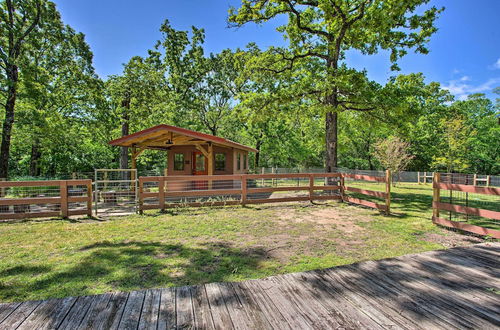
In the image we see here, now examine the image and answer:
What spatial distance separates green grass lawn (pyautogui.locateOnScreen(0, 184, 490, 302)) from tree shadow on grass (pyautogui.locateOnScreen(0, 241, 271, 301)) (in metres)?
0.01

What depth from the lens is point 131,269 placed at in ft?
11.0

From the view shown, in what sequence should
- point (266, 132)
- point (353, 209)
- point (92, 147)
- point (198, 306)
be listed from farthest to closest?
point (266, 132) → point (92, 147) → point (353, 209) → point (198, 306)

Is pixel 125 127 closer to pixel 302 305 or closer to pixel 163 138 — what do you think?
pixel 163 138

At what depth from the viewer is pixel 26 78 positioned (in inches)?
420

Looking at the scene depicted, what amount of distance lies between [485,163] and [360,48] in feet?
97.4

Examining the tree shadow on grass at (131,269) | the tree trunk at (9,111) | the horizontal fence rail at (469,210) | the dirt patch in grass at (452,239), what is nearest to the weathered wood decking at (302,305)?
the tree shadow on grass at (131,269)

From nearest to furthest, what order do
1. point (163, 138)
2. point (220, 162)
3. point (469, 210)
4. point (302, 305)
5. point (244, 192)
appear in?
point (302, 305), point (469, 210), point (244, 192), point (163, 138), point (220, 162)

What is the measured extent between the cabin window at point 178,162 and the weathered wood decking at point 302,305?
474 inches

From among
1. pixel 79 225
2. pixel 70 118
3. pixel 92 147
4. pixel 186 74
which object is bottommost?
pixel 79 225

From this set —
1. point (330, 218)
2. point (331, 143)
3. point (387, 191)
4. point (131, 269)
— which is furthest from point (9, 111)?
point (387, 191)

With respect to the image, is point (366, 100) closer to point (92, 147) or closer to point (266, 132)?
point (266, 132)

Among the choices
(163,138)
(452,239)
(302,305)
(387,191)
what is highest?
(163,138)

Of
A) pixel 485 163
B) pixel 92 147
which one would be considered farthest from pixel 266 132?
pixel 485 163

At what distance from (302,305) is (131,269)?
95.4 inches
